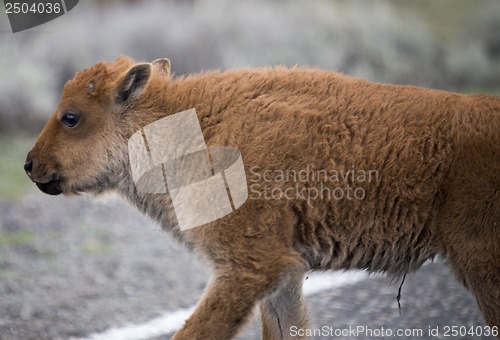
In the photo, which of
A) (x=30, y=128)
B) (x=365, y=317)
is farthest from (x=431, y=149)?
(x=30, y=128)

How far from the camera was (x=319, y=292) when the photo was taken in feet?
22.2

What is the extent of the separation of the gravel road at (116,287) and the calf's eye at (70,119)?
742mm

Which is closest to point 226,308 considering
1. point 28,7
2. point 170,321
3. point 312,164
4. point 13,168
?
point 312,164

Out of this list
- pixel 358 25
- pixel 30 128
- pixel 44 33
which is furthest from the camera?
pixel 358 25

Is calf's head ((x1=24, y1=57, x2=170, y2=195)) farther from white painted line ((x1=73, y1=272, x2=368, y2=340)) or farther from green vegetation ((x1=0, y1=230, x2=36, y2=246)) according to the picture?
green vegetation ((x1=0, y1=230, x2=36, y2=246))

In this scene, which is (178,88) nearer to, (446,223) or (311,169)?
(311,169)

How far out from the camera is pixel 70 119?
16.7 feet

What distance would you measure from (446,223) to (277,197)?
0.92 meters

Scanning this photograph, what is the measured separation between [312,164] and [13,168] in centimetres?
599

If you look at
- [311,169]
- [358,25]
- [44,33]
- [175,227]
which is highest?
[311,169]

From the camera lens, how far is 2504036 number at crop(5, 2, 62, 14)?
1202cm

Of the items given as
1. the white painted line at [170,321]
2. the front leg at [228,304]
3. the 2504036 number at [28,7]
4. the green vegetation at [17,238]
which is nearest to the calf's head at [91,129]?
the front leg at [228,304]

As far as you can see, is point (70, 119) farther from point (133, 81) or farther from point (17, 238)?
point (17, 238)

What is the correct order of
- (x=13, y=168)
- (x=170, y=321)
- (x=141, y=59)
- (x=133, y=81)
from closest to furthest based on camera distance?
(x=133, y=81) → (x=170, y=321) → (x=13, y=168) → (x=141, y=59)
